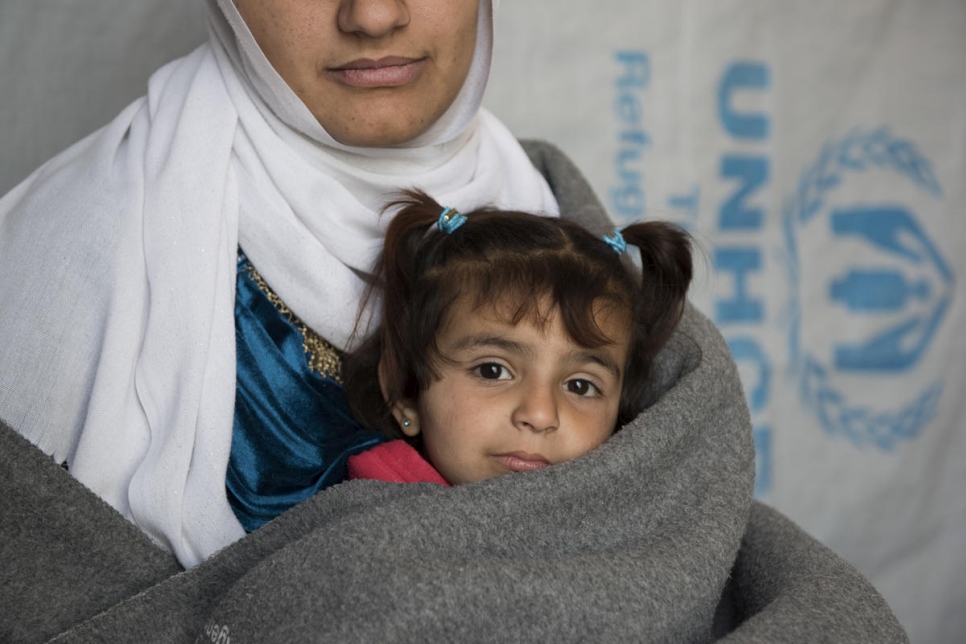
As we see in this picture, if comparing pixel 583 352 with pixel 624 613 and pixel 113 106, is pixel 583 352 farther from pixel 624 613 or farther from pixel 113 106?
pixel 113 106

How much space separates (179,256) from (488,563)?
Answer: 2.07 ft

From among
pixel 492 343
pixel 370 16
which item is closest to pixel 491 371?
pixel 492 343

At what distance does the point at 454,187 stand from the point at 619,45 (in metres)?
1.16

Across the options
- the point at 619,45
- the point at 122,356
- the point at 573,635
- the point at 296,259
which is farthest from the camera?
the point at 619,45

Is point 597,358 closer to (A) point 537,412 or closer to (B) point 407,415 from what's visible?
(A) point 537,412

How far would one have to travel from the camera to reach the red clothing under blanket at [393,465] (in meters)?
1.32

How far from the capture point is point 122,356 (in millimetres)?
1367

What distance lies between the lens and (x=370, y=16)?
1.42m

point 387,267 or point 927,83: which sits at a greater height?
point 927,83

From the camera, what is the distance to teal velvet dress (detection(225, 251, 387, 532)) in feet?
4.66

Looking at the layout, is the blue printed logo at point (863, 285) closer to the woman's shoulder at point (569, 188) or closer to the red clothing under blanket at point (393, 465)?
the woman's shoulder at point (569, 188)

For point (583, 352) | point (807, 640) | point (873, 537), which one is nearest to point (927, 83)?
point (873, 537)

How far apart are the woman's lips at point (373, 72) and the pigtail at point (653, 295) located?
0.42 metres

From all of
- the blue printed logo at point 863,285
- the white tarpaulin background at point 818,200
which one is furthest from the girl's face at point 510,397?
the blue printed logo at point 863,285
